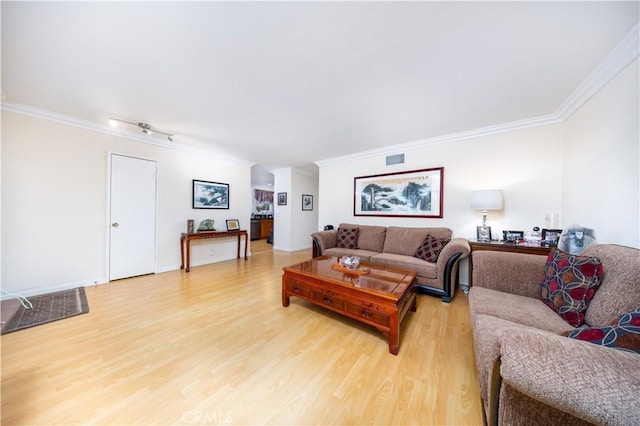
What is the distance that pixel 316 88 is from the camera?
213cm

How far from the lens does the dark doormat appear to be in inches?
80.2

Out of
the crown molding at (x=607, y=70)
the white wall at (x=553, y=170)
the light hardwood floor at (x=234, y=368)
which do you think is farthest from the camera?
the white wall at (x=553, y=170)

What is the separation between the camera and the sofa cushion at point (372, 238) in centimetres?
377

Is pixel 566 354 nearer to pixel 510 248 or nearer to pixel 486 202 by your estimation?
pixel 510 248

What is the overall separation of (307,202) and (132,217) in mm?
3955

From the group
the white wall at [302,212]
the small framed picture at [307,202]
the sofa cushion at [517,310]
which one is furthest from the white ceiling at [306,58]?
the small framed picture at [307,202]

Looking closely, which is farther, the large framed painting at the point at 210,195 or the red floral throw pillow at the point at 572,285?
the large framed painting at the point at 210,195

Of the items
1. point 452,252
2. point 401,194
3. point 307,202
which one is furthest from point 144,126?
point 452,252

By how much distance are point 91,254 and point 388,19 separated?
4.49 m

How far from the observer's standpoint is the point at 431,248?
3.01 metres

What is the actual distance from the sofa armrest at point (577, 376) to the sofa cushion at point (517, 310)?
830mm

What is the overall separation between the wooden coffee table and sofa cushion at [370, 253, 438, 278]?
0.49 m

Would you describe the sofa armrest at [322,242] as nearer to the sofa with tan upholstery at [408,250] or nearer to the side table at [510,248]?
the sofa with tan upholstery at [408,250]

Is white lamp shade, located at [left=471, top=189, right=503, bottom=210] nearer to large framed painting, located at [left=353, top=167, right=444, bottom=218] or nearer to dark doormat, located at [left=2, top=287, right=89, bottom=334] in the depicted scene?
large framed painting, located at [left=353, top=167, right=444, bottom=218]
